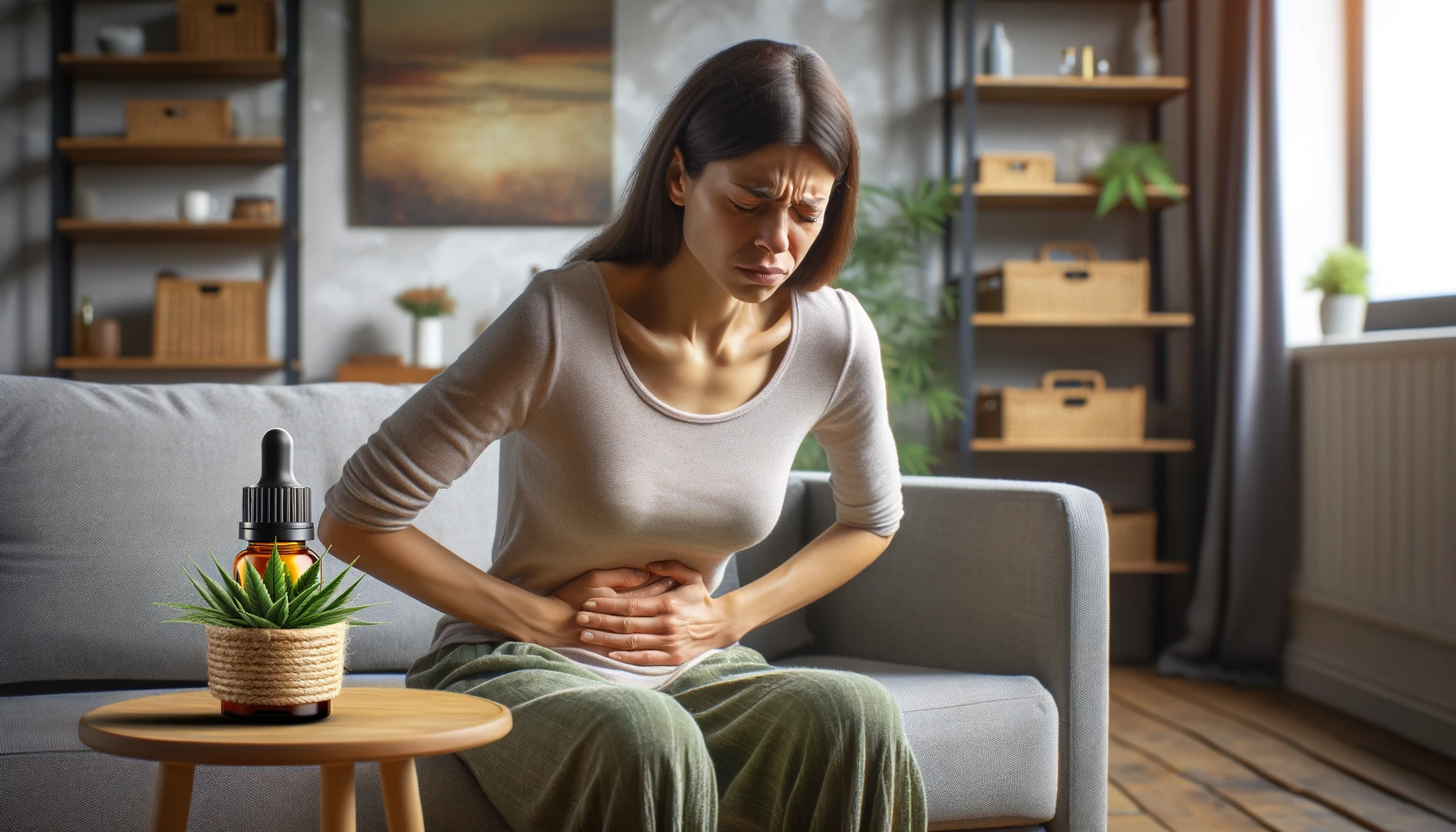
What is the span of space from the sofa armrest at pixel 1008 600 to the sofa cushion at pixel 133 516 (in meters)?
0.62

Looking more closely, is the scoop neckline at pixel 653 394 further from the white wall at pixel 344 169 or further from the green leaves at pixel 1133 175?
the white wall at pixel 344 169

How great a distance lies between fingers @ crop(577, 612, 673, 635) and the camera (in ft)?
4.07

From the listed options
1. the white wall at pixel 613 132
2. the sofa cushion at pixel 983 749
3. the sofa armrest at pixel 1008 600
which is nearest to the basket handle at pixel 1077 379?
the white wall at pixel 613 132

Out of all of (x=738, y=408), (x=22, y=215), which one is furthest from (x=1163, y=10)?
(x=22, y=215)

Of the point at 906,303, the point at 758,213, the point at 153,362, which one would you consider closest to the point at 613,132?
the point at 906,303

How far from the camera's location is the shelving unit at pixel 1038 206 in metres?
3.60

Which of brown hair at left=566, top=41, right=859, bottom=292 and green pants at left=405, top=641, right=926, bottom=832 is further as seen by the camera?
brown hair at left=566, top=41, right=859, bottom=292

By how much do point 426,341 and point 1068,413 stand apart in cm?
202

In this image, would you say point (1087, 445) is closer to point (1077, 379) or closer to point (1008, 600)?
point (1077, 379)

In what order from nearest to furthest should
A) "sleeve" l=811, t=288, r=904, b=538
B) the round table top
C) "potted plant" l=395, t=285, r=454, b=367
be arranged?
the round table top < "sleeve" l=811, t=288, r=904, b=538 < "potted plant" l=395, t=285, r=454, b=367

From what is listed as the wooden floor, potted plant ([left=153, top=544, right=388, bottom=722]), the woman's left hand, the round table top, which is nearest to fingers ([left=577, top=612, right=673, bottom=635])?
the woman's left hand

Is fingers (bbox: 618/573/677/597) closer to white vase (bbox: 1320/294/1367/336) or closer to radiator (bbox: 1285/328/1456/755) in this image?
radiator (bbox: 1285/328/1456/755)

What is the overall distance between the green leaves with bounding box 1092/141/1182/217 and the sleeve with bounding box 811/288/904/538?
2388 mm

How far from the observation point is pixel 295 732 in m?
0.81
